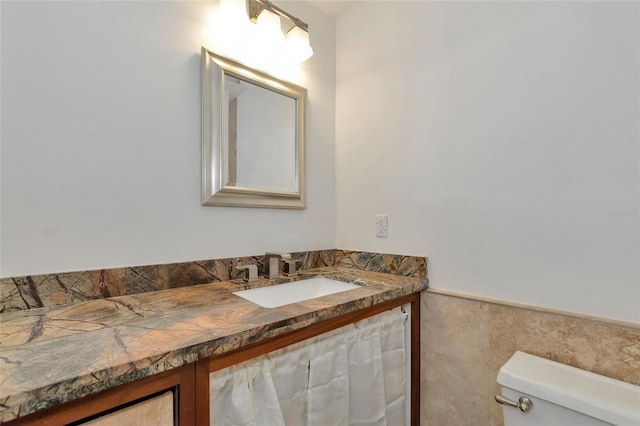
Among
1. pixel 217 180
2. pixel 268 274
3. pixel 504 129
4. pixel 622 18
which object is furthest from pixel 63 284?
pixel 622 18

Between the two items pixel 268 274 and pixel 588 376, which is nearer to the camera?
pixel 588 376

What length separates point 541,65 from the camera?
100 cm

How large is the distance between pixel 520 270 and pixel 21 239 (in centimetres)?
158

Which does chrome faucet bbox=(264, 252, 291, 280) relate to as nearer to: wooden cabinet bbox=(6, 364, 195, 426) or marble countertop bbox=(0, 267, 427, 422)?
marble countertop bbox=(0, 267, 427, 422)

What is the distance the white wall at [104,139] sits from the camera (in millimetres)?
836

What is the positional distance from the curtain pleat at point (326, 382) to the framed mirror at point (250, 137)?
67 cm

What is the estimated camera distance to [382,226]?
4.79 ft

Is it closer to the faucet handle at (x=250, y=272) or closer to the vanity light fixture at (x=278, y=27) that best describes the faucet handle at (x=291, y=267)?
the faucet handle at (x=250, y=272)

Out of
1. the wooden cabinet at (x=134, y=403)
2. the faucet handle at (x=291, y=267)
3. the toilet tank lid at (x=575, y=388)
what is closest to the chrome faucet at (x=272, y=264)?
the faucet handle at (x=291, y=267)

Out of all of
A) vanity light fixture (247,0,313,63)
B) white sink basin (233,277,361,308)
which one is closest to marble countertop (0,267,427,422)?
white sink basin (233,277,361,308)

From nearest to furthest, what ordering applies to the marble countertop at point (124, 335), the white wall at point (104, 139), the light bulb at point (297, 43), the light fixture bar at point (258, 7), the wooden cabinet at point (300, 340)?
1. the marble countertop at point (124, 335)
2. the wooden cabinet at point (300, 340)
3. the white wall at point (104, 139)
4. the light fixture bar at point (258, 7)
5. the light bulb at point (297, 43)

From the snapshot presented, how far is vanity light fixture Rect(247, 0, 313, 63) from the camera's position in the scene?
4.17 feet

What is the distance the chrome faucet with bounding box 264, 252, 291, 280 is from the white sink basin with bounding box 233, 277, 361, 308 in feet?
0.24

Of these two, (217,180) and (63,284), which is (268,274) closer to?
(217,180)
